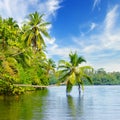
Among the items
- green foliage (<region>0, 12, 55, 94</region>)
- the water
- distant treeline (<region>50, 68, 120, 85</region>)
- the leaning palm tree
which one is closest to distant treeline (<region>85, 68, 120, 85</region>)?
distant treeline (<region>50, 68, 120, 85</region>)

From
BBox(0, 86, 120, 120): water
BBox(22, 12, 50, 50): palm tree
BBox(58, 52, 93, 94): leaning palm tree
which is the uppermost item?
BBox(22, 12, 50, 50): palm tree

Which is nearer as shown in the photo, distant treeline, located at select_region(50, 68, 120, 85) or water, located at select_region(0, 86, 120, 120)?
water, located at select_region(0, 86, 120, 120)

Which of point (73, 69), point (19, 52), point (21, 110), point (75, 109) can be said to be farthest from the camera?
point (73, 69)

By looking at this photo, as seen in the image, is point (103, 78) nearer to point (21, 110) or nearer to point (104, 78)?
point (104, 78)

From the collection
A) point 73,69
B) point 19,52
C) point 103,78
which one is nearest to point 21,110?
point 19,52

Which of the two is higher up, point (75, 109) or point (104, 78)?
point (104, 78)

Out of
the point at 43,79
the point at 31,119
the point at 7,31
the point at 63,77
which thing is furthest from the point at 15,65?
the point at 43,79

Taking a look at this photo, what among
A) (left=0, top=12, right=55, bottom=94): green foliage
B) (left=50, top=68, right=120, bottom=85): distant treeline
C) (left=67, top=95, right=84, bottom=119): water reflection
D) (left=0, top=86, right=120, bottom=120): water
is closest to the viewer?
(left=0, top=86, right=120, bottom=120): water

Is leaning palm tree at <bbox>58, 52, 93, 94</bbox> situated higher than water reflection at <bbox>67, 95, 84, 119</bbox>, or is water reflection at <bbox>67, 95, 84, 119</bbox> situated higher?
leaning palm tree at <bbox>58, 52, 93, 94</bbox>

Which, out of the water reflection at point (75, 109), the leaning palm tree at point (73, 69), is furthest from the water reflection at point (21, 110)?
the leaning palm tree at point (73, 69)

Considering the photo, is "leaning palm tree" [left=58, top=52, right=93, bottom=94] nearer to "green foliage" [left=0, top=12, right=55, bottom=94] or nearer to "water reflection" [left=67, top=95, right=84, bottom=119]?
"green foliage" [left=0, top=12, right=55, bottom=94]

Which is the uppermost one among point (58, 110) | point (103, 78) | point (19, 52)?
point (103, 78)

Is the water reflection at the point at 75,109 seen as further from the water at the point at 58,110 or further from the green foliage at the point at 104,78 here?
the green foliage at the point at 104,78

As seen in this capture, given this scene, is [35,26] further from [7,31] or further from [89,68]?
[7,31]
